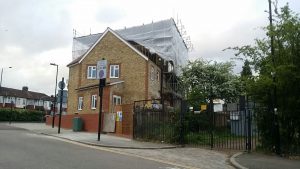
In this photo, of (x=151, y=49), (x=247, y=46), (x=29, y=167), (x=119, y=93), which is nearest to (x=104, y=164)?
(x=29, y=167)

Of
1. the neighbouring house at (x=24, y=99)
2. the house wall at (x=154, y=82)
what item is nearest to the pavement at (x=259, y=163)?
the house wall at (x=154, y=82)

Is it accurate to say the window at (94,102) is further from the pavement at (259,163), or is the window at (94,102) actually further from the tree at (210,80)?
the pavement at (259,163)

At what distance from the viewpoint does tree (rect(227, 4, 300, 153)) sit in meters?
17.6

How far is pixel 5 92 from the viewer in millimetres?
89562

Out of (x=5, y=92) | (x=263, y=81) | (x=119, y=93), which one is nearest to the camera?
(x=263, y=81)

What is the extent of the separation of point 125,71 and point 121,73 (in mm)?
546

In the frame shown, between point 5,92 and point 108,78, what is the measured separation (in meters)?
56.4

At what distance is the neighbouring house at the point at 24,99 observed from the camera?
3479 inches

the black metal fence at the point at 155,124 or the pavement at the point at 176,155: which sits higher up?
the black metal fence at the point at 155,124

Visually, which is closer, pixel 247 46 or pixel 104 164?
pixel 104 164

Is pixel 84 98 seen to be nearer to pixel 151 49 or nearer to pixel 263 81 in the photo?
pixel 151 49

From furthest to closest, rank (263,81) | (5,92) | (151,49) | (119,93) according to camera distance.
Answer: (5,92), (151,49), (119,93), (263,81)

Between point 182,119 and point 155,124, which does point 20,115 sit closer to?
point 155,124

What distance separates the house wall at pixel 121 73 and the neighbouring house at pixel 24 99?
4953 cm
